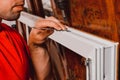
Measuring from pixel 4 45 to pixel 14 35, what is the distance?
12cm

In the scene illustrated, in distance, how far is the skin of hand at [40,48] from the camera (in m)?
1.07

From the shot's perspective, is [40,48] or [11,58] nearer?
[11,58]

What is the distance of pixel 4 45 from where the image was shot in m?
1.09

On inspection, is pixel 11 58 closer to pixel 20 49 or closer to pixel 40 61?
pixel 20 49

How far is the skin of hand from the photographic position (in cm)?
107

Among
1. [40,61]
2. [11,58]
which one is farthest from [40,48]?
[11,58]

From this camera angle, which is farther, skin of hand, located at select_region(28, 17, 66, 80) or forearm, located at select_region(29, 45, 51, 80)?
forearm, located at select_region(29, 45, 51, 80)

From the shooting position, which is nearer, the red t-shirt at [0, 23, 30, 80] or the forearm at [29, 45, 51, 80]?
the red t-shirt at [0, 23, 30, 80]

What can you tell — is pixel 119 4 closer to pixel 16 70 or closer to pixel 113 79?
pixel 113 79

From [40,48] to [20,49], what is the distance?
108 mm

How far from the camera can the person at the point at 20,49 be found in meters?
1.04

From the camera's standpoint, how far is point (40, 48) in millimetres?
1232

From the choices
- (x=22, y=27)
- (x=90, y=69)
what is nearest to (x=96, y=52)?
(x=90, y=69)

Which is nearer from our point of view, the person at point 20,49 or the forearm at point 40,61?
the person at point 20,49
